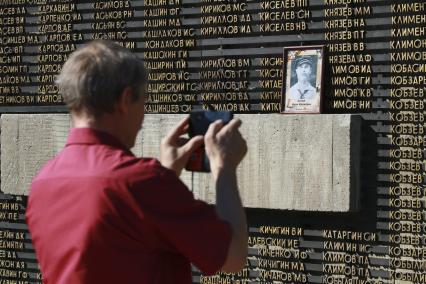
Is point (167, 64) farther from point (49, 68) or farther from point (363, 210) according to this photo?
point (363, 210)

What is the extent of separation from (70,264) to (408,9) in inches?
134

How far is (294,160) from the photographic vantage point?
5.05 meters

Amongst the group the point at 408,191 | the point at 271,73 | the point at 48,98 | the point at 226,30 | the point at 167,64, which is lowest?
the point at 408,191

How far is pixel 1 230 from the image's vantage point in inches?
252

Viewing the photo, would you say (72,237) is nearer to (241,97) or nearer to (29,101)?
(241,97)

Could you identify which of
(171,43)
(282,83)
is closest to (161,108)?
(171,43)

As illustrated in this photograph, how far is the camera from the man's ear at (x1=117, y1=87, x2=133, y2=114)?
7.10 ft

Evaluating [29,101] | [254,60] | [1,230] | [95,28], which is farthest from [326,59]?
[1,230]

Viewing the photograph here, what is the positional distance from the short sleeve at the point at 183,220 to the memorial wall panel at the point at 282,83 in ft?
9.90

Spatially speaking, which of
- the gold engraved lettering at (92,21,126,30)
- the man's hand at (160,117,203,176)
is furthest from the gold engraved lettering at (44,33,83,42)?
the man's hand at (160,117,203,176)

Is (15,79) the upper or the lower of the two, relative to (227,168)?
upper

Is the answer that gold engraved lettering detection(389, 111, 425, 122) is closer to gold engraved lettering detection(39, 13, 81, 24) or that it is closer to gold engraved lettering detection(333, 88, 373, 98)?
gold engraved lettering detection(333, 88, 373, 98)

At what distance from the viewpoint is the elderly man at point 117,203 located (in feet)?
6.78

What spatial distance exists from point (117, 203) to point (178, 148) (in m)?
0.47
